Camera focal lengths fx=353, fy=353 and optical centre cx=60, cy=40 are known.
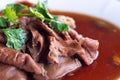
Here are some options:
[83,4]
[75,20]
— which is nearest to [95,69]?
[75,20]

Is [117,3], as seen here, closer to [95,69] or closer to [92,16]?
[92,16]

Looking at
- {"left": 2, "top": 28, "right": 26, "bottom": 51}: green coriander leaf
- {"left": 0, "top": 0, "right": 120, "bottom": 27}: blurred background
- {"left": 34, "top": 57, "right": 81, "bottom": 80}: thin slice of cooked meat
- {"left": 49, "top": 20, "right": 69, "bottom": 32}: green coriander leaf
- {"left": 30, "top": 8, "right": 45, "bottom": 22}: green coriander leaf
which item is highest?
{"left": 30, "top": 8, "right": 45, "bottom": 22}: green coriander leaf

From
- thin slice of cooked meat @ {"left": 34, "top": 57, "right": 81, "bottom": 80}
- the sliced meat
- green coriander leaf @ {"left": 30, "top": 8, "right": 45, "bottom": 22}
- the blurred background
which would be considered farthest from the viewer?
the blurred background

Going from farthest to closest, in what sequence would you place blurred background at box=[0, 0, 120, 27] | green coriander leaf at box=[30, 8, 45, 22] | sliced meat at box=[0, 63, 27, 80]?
blurred background at box=[0, 0, 120, 27], green coriander leaf at box=[30, 8, 45, 22], sliced meat at box=[0, 63, 27, 80]

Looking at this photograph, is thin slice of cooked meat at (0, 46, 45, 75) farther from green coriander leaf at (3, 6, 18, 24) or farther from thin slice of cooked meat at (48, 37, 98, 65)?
green coriander leaf at (3, 6, 18, 24)

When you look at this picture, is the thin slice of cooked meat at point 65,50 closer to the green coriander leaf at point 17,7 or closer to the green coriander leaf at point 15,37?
the green coriander leaf at point 15,37

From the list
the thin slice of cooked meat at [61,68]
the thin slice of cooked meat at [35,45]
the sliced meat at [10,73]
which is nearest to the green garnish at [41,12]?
the thin slice of cooked meat at [35,45]

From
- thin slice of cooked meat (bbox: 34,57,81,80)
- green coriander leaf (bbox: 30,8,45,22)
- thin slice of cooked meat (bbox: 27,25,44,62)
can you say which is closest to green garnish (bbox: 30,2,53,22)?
green coriander leaf (bbox: 30,8,45,22)
